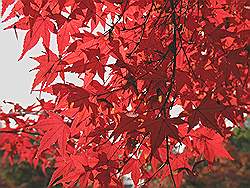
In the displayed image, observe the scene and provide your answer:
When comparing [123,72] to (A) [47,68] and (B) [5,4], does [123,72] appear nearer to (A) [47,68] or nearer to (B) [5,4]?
(A) [47,68]

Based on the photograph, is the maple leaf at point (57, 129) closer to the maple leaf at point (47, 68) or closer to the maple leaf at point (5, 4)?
the maple leaf at point (47, 68)

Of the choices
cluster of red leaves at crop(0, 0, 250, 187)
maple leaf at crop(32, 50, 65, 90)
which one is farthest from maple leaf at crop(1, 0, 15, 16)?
maple leaf at crop(32, 50, 65, 90)

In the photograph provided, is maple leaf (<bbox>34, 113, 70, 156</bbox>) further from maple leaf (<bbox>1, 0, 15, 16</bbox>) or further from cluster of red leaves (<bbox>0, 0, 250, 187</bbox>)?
maple leaf (<bbox>1, 0, 15, 16</bbox>)

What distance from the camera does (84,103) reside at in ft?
4.19

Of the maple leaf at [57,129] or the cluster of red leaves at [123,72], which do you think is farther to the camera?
the maple leaf at [57,129]

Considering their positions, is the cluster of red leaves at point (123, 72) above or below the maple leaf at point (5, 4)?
below

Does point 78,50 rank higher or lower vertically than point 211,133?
higher

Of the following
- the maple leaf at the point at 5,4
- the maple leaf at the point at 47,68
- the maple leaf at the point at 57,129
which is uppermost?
the maple leaf at the point at 5,4

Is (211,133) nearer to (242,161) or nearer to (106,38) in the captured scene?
(106,38)

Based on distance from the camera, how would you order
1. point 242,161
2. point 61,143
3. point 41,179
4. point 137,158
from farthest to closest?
point 41,179
point 242,161
point 137,158
point 61,143

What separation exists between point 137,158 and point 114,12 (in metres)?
0.49

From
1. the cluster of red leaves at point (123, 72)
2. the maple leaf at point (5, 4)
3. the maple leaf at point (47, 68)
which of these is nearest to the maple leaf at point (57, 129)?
the cluster of red leaves at point (123, 72)

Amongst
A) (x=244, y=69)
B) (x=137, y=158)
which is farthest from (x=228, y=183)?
(x=137, y=158)

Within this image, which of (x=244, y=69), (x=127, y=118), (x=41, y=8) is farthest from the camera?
(x=244, y=69)
